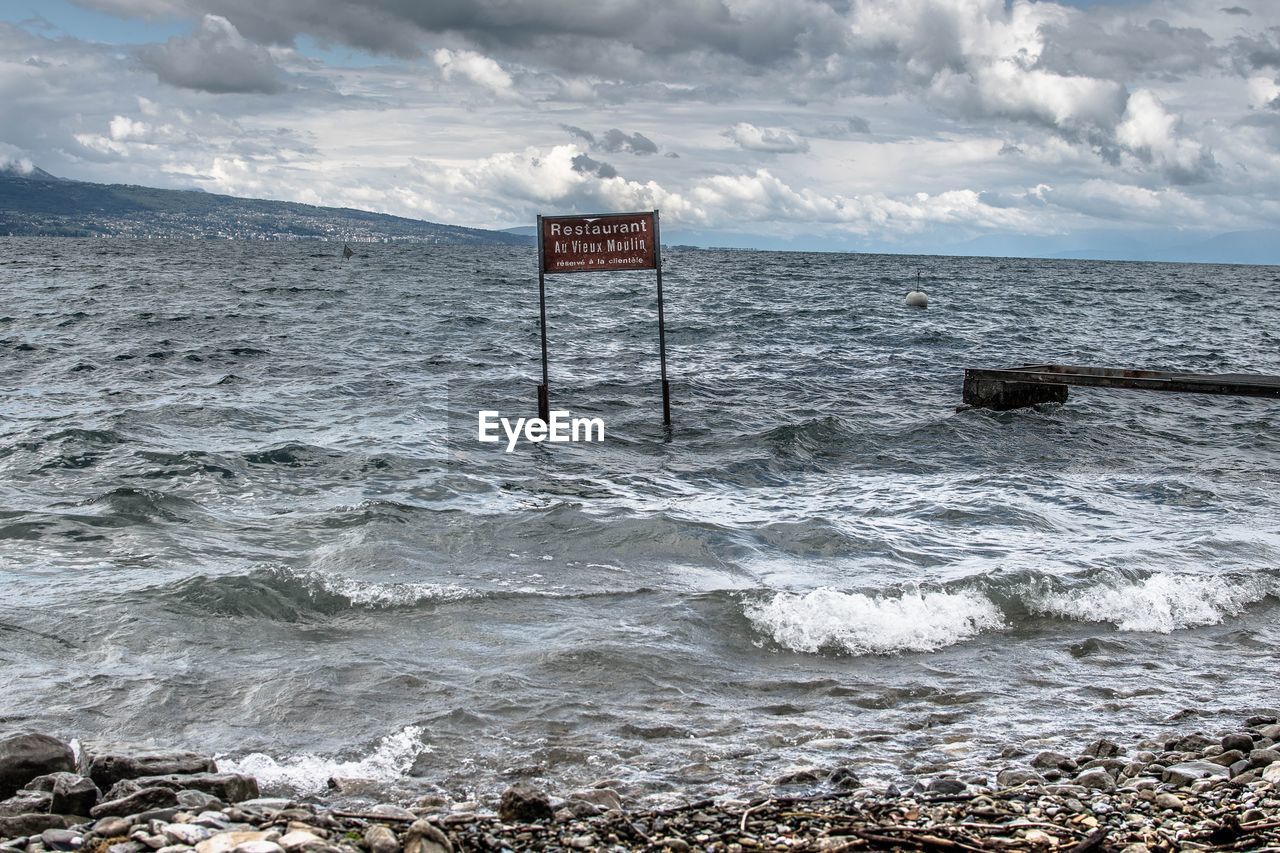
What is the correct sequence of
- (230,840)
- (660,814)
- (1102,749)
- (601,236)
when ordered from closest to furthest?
(230,840), (660,814), (1102,749), (601,236)

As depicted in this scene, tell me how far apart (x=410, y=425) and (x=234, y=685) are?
1305 centimetres

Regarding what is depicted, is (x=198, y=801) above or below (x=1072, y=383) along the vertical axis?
below

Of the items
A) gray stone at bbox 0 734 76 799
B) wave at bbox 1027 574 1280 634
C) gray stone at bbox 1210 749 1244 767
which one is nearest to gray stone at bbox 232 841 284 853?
gray stone at bbox 0 734 76 799

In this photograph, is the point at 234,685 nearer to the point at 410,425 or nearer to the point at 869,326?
the point at 410,425

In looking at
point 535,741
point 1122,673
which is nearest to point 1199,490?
point 1122,673

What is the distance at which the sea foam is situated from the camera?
33.8 feet

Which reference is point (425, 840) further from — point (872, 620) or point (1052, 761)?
point (872, 620)

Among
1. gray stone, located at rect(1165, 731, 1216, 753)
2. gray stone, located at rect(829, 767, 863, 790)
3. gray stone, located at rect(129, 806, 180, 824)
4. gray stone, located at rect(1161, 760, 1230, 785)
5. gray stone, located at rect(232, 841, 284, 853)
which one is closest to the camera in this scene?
gray stone, located at rect(232, 841, 284, 853)

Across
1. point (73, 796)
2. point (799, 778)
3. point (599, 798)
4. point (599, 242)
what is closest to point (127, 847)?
point (73, 796)

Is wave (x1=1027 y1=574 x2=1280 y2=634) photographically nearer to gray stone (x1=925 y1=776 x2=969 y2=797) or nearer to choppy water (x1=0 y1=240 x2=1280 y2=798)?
choppy water (x1=0 y1=240 x2=1280 y2=798)

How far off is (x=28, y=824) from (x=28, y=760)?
111 cm

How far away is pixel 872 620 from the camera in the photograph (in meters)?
10.6

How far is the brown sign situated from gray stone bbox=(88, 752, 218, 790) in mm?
14595

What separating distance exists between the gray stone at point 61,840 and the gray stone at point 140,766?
1060 mm
